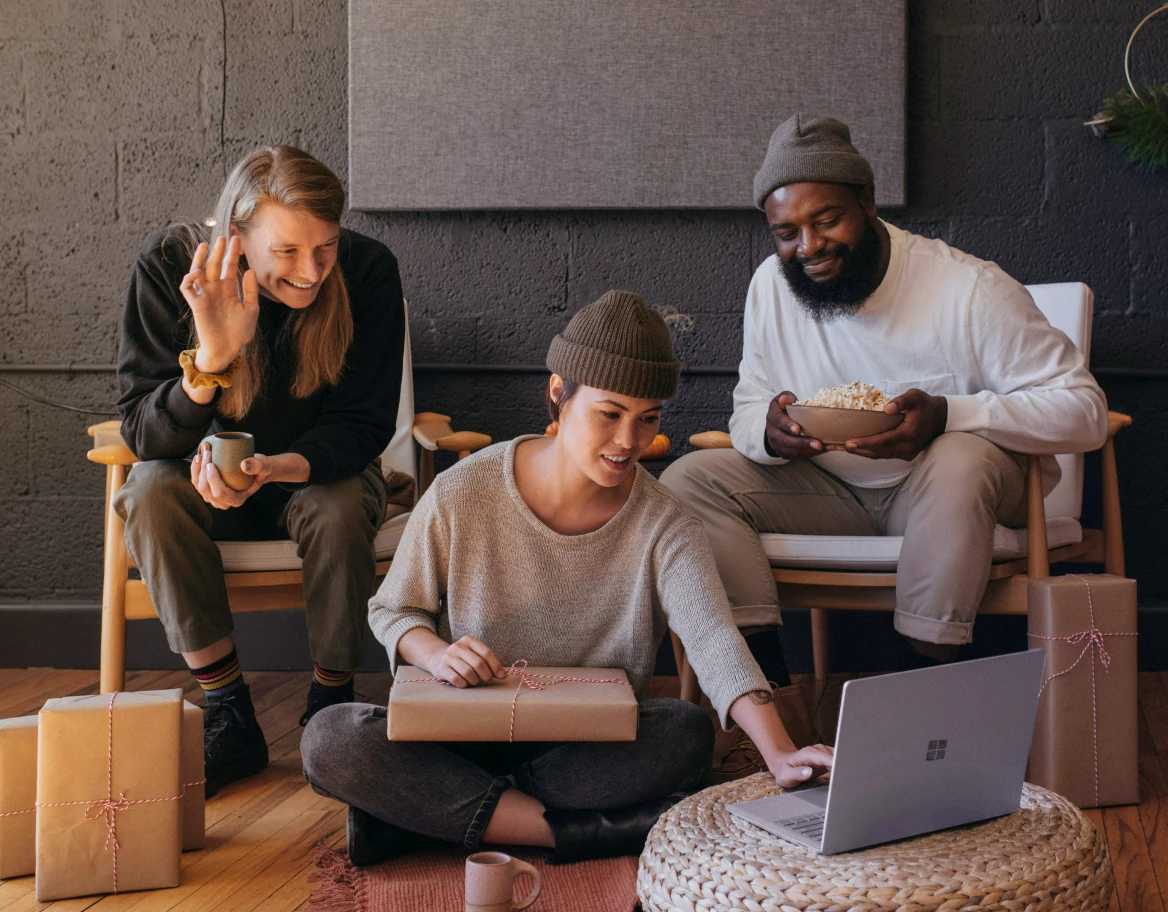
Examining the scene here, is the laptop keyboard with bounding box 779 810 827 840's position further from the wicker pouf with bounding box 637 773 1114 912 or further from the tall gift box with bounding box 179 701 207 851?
the tall gift box with bounding box 179 701 207 851

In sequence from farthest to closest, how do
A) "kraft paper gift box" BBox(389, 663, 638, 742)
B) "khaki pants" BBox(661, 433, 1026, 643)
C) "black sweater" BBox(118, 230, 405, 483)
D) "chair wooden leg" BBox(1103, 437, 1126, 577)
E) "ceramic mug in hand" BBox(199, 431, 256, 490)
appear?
"chair wooden leg" BBox(1103, 437, 1126, 577) → "black sweater" BBox(118, 230, 405, 483) → "khaki pants" BBox(661, 433, 1026, 643) → "ceramic mug in hand" BBox(199, 431, 256, 490) → "kraft paper gift box" BBox(389, 663, 638, 742)

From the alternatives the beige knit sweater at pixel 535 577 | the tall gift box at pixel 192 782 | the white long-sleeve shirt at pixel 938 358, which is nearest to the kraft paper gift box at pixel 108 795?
the tall gift box at pixel 192 782

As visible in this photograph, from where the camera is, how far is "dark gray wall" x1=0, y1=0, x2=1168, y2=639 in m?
2.84

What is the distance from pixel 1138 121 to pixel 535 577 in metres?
1.92

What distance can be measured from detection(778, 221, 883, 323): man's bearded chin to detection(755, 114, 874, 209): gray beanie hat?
130 mm

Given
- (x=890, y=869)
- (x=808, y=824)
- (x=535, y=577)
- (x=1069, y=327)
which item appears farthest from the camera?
(x=1069, y=327)

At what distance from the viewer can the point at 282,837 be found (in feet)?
6.08

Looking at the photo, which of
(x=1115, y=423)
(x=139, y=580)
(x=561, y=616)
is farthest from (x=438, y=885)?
(x=1115, y=423)

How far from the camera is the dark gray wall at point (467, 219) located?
2.84 m

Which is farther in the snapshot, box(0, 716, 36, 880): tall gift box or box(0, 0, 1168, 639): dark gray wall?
box(0, 0, 1168, 639): dark gray wall

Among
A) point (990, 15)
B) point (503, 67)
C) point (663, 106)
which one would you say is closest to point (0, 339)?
point (503, 67)

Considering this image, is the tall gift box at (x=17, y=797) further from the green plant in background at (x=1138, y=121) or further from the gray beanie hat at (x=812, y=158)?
the green plant in background at (x=1138, y=121)

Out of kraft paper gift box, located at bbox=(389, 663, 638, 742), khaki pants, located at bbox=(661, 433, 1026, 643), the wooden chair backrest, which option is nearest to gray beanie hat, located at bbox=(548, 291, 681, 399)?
kraft paper gift box, located at bbox=(389, 663, 638, 742)

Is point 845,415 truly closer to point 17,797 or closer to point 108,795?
point 108,795
